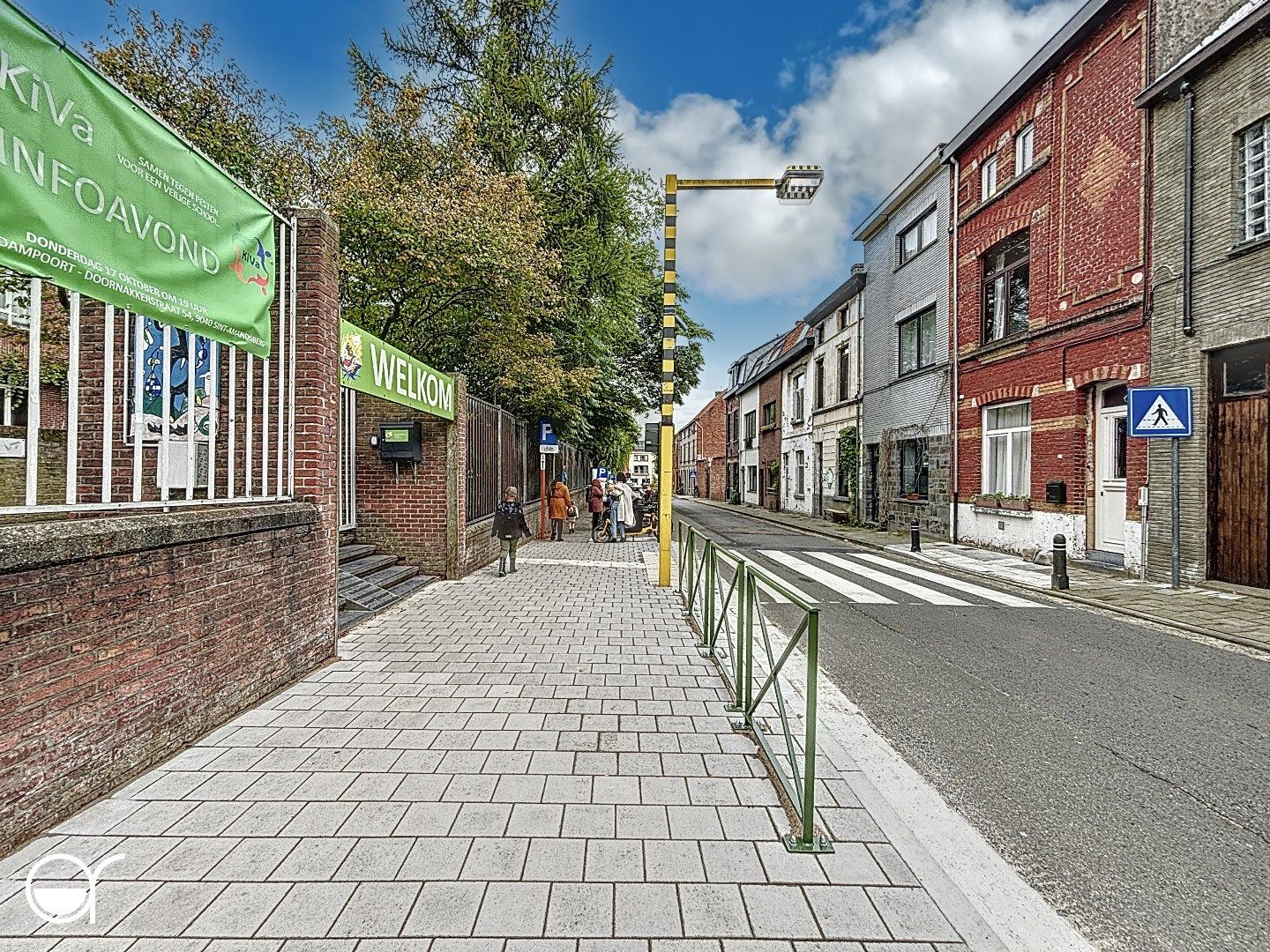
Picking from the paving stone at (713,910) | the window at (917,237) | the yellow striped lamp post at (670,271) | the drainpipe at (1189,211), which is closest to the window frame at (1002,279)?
the window at (917,237)

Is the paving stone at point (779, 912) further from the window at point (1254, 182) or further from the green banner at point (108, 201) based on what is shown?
the window at point (1254, 182)

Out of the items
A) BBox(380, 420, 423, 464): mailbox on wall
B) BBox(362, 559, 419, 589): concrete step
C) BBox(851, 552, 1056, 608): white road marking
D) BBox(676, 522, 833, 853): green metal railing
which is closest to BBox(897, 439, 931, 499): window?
BBox(851, 552, 1056, 608): white road marking

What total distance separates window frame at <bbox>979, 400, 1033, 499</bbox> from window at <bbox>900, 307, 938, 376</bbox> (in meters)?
3.16

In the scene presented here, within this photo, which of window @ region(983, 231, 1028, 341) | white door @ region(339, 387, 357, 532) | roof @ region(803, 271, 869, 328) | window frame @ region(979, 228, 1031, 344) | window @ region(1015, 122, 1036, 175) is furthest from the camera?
roof @ region(803, 271, 869, 328)

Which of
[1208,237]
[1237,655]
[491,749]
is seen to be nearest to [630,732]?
[491,749]

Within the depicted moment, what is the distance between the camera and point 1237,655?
6.18 metres

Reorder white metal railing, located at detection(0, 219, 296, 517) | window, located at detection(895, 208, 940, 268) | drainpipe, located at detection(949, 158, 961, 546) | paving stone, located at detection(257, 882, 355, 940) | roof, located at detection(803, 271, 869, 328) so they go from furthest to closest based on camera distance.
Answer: roof, located at detection(803, 271, 869, 328), window, located at detection(895, 208, 940, 268), drainpipe, located at detection(949, 158, 961, 546), white metal railing, located at detection(0, 219, 296, 517), paving stone, located at detection(257, 882, 355, 940)

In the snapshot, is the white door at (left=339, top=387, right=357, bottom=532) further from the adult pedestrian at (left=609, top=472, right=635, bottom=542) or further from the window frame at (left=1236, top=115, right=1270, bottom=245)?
the window frame at (left=1236, top=115, right=1270, bottom=245)

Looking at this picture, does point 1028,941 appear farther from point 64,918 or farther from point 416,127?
point 416,127

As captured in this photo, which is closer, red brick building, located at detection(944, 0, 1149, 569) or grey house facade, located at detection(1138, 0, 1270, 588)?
grey house facade, located at detection(1138, 0, 1270, 588)

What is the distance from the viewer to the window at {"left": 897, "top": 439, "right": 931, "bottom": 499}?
57.3 feet

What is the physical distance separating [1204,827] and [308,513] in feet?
19.2

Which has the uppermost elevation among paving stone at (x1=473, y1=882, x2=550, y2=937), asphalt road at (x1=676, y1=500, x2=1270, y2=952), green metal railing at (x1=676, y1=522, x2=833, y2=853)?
green metal railing at (x1=676, y1=522, x2=833, y2=853)

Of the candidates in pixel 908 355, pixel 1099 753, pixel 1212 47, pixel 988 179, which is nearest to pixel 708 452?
pixel 908 355
